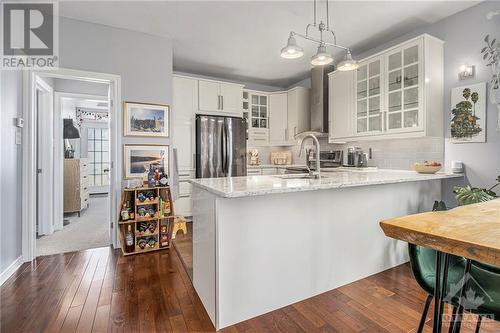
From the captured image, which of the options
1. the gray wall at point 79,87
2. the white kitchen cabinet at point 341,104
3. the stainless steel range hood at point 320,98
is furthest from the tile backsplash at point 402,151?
the gray wall at point 79,87

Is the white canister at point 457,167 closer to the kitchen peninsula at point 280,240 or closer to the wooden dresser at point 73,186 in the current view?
the kitchen peninsula at point 280,240

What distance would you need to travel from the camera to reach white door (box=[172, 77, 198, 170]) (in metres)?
4.09

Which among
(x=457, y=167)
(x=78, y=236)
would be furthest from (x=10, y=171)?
(x=457, y=167)

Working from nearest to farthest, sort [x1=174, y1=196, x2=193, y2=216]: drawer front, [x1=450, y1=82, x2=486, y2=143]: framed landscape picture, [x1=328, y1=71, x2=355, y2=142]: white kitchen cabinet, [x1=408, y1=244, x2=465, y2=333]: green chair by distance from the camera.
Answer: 1. [x1=408, y1=244, x2=465, y2=333]: green chair
2. [x1=450, y1=82, x2=486, y2=143]: framed landscape picture
3. [x1=328, y1=71, x2=355, y2=142]: white kitchen cabinet
4. [x1=174, y1=196, x2=193, y2=216]: drawer front

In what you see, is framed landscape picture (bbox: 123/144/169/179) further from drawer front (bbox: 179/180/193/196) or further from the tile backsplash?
the tile backsplash

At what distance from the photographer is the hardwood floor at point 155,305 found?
1.64 metres

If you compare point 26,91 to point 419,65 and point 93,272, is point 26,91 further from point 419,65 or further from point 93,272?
point 419,65

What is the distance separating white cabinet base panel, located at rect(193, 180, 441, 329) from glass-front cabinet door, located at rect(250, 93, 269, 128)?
3.10 m

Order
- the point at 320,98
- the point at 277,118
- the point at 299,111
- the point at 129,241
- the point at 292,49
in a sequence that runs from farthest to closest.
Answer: the point at 277,118, the point at 299,111, the point at 320,98, the point at 129,241, the point at 292,49

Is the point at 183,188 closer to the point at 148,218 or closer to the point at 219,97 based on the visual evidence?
the point at 148,218

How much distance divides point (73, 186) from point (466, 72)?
249 inches

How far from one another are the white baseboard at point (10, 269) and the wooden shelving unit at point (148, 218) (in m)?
0.92

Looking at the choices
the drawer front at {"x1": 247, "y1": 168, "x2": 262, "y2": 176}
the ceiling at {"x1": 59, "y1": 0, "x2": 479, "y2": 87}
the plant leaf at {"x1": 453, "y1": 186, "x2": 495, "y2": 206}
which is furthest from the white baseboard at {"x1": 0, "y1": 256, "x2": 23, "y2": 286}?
the plant leaf at {"x1": 453, "y1": 186, "x2": 495, "y2": 206}

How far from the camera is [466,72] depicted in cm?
268
